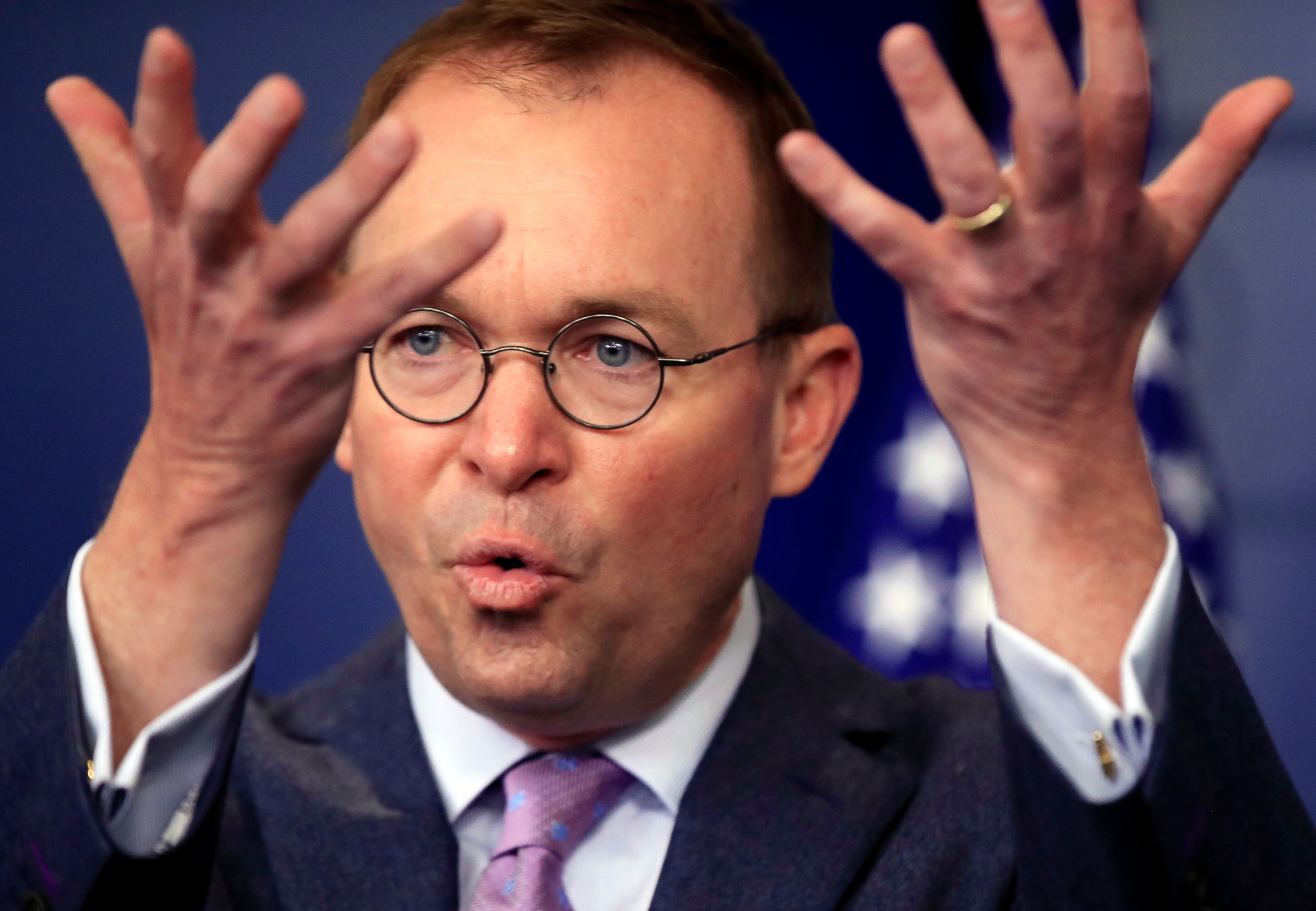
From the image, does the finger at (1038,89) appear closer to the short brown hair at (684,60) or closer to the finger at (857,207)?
the finger at (857,207)

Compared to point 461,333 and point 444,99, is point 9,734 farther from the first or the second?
point 444,99

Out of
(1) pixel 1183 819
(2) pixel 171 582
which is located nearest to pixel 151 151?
(2) pixel 171 582

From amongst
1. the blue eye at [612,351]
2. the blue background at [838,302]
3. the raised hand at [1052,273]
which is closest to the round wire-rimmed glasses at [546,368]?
the blue eye at [612,351]

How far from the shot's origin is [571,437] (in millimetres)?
1717

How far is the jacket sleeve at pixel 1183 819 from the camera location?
1291mm

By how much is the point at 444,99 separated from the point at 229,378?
71 centimetres

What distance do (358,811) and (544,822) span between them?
259 millimetres

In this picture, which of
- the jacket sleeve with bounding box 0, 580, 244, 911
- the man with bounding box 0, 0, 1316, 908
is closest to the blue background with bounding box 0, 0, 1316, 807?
the man with bounding box 0, 0, 1316, 908

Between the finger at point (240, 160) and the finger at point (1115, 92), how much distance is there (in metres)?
0.66

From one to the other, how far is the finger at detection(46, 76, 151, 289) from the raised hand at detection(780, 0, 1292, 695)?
60 centimetres

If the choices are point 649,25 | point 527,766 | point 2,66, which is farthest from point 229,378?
point 2,66

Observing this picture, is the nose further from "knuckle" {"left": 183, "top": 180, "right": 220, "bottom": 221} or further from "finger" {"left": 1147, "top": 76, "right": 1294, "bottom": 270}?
"finger" {"left": 1147, "top": 76, "right": 1294, "bottom": 270}

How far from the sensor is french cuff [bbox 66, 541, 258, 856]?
1349 millimetres

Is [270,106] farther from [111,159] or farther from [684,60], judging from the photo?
[684,60]
